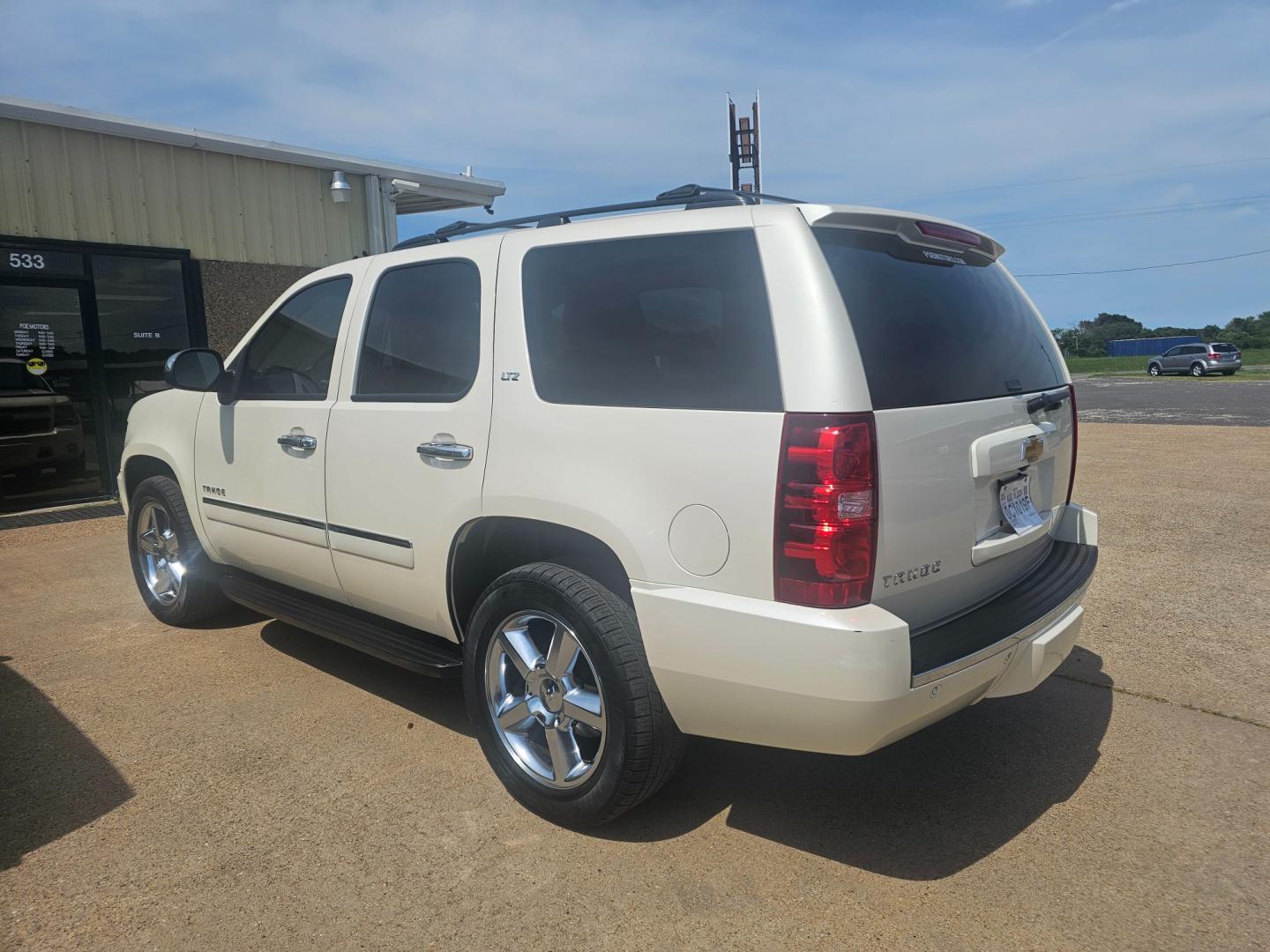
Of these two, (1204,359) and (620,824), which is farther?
(1204,359)

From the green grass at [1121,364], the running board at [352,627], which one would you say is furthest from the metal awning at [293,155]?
the green grass at [1121,364]

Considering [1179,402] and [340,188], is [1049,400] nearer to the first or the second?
[340,188]

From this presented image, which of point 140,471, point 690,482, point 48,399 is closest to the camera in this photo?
point 690,482

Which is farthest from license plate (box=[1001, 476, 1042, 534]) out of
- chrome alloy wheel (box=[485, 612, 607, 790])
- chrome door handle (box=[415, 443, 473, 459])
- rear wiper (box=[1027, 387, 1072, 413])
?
chrome door handle (box=[415, 443, 473, 459])

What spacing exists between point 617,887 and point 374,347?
7.25 feet

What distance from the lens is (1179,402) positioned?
2306cm

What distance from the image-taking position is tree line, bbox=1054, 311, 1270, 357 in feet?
220

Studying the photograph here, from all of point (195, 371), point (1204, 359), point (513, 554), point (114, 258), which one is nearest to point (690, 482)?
point (513, 554)

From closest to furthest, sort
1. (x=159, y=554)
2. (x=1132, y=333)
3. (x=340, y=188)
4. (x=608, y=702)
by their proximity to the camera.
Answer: (x=608, y=702), (x=159, y=554), (x=340, y=188), (x=1132, y=333)

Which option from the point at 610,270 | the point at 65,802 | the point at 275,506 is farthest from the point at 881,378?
the point at 65,802

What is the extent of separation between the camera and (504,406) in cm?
299

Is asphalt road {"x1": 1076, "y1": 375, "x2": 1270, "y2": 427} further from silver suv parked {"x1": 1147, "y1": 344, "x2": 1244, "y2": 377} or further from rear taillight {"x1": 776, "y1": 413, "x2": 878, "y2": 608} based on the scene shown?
rear taillight {"x1": 776, "y1": 413, "x2": 878, "y2": 608}

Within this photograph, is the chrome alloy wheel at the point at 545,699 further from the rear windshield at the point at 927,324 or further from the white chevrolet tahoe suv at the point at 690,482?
the rear windshield at the point at 927,324

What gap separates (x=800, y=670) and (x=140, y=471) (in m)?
4.45
